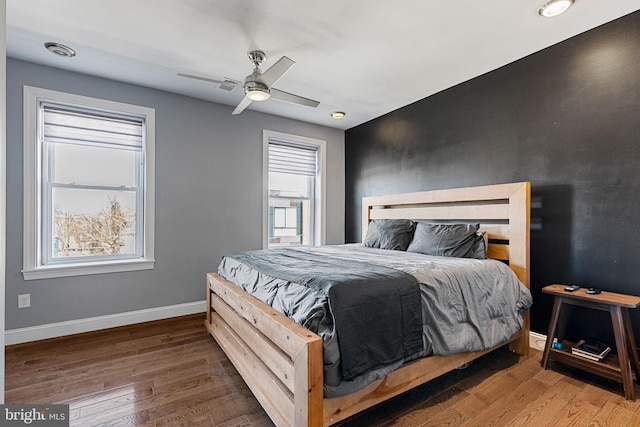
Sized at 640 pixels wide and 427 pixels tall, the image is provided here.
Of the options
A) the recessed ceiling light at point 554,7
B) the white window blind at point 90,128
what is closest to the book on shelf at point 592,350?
the recessed ceiling light at point 554,7

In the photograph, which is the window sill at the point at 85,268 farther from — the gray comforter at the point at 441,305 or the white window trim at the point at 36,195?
the gray comforter at the point at 441,305

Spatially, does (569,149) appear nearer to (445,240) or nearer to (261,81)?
(445,240)

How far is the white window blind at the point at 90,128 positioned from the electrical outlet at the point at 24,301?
148cm

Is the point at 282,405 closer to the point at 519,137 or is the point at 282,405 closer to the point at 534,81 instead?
the point at 519,137

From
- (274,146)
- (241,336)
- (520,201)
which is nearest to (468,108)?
(520,201)

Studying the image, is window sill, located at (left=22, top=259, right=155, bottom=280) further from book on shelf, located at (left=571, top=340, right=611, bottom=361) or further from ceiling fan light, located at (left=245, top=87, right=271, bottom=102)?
book on shelf, located at (left=571, top=340, right=611, bottom=361)

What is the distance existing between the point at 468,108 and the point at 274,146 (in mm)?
2521

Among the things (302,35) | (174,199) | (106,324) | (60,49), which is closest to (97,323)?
(106,324)

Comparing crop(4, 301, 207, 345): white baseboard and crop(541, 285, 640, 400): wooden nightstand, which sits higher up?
crop(541, 285, 640, 400): wooden nightstand

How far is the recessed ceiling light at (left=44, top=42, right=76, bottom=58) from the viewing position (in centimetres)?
251

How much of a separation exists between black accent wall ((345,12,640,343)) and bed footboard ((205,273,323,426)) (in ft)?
7.58

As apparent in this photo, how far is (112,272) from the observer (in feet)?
10.3

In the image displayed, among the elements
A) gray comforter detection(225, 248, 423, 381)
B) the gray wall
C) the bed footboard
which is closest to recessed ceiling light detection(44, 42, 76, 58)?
the gray wall

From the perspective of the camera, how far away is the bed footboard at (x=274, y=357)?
137cm
